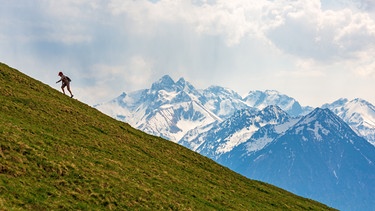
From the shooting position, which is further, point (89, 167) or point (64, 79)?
point (64, 79)

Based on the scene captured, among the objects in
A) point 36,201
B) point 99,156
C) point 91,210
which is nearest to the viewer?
point 36,201

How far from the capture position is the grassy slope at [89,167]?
31.8 meters

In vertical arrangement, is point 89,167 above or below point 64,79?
below

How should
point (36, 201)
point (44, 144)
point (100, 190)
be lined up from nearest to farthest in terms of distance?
point (36, 201)
point (100, 190)
point (44, 144)

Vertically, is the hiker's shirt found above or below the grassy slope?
above

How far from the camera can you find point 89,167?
38281 mm

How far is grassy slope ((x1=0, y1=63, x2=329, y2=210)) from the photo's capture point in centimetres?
3183

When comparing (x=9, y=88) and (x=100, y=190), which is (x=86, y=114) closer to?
(x=9, y=88)

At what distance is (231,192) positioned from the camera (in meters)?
53.1

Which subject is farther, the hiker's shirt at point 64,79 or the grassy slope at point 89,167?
the hiker's shirt at point 64,79

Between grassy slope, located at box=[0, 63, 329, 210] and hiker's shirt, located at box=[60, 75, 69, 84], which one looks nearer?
grassy slope, located at box=[0, 63, 329, 210]

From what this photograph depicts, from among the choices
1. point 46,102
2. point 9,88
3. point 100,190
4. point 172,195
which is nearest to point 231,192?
point 172,195

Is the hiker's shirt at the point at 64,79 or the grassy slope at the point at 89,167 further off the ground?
the hiker's shirt at the point at 64,79

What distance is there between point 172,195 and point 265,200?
20.7 meters
